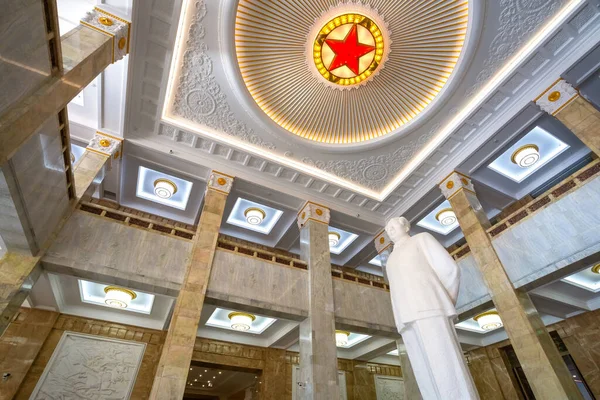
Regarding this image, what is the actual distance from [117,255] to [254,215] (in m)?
4.65

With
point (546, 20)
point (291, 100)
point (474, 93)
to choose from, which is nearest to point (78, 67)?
point (291, 100)

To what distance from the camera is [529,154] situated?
855cm

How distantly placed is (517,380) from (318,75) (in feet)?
37.4

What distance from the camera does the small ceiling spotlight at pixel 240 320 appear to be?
9094mm

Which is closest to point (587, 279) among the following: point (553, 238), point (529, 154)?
point (553, 238)

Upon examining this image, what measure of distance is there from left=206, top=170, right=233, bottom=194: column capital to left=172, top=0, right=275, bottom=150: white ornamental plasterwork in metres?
1.22

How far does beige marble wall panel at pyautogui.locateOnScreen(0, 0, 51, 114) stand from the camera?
10.3 feet

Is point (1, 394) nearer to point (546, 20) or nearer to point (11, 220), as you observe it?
point (11, 220)

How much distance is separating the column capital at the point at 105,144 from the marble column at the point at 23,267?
214 millimetres

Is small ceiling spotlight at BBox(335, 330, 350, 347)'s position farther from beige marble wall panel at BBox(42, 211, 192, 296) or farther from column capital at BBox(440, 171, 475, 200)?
beige marble wall panel at BBox(42, 211, 192, 296)

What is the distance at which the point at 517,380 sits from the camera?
33.3 feet

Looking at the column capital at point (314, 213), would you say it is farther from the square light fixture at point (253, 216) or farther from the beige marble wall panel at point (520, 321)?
the beige marble wall panel at point (520, 321)

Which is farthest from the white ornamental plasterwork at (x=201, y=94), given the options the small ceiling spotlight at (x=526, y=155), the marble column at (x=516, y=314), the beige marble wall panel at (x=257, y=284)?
the small ceiling spotlight at (x=526, y=155)

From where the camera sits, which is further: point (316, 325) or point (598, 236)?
point (316, 325)
